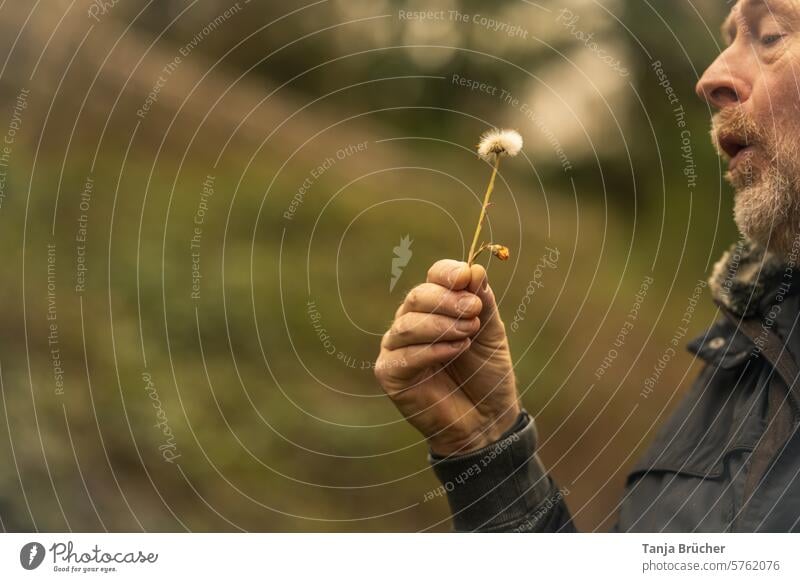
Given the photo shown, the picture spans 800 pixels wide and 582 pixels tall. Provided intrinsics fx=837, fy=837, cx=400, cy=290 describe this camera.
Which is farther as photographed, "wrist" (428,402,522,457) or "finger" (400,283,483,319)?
"wrist" (428,402,522,457)

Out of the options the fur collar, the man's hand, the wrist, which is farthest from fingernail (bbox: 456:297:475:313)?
the fur collar

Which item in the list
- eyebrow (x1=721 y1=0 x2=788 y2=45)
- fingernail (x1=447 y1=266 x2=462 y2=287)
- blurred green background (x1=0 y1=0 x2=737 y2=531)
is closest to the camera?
fingernail (x1=447 y1=266 x2=462 y2=287)

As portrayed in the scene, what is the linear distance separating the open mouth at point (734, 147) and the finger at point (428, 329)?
0.33 meters

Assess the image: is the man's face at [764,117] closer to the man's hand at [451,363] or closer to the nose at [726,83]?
the nose at [726,83]

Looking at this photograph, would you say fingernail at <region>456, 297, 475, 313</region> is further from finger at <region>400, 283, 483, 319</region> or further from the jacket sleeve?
the jacket sleeve

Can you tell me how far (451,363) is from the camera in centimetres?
82

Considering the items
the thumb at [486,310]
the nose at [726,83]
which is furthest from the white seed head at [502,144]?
the nose at [726,83]

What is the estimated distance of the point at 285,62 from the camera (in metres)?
1.28

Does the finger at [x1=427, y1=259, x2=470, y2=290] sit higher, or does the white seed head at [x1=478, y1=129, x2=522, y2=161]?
the white seed head at [x1=478, y1=129, x2=522, y2=161]

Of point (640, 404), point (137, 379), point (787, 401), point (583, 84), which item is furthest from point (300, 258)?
point (787, 401)

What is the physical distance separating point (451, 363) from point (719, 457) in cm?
28

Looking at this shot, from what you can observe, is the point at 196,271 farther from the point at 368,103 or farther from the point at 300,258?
the point at 368,103

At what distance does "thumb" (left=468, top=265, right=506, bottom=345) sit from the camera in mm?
732

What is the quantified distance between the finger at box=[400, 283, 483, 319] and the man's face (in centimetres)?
31
